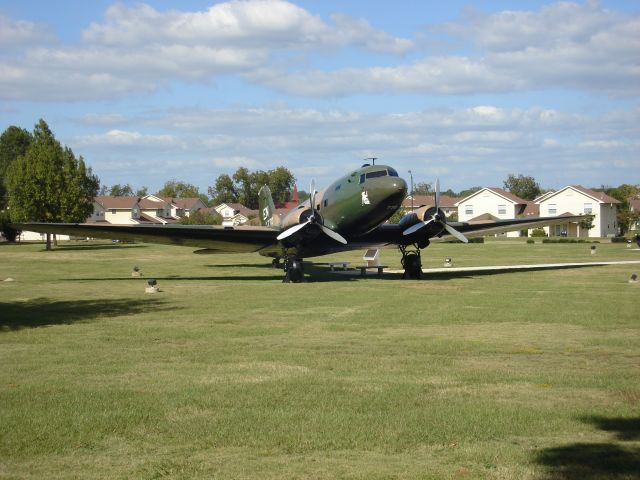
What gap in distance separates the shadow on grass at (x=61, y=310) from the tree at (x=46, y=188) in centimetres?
5427

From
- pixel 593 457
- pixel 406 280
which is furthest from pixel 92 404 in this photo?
pixel 406 280

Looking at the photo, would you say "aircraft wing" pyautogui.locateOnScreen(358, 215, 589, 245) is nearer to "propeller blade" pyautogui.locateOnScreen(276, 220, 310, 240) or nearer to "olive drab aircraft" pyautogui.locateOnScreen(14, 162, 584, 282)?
"olive drab aircraft" pyautogui.locateOnScreen(14, 162, 584, 282)

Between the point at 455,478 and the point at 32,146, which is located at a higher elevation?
the point at 32,146

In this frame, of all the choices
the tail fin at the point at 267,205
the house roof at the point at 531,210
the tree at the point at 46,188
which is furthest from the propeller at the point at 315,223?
the house roof at the point at 531,210

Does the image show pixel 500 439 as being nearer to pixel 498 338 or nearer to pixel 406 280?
pixel 498 338

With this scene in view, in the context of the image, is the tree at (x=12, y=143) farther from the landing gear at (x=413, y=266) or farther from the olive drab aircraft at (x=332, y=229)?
the landing gear at (x=413, y=266)

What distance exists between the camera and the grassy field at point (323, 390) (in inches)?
283

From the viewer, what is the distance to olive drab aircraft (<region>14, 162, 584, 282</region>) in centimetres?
2938

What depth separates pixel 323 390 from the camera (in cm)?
1020

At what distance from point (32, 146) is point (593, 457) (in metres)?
79.4

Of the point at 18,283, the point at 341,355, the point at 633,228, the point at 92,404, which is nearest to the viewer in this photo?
the point at 92,404

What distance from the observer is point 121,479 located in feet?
22.1

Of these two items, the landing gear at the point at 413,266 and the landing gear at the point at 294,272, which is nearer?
the landing gear at the point at 294,272

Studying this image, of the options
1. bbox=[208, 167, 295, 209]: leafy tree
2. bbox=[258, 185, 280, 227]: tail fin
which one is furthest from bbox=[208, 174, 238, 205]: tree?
bbox=[258, 185, 280, 227]: tail fin
